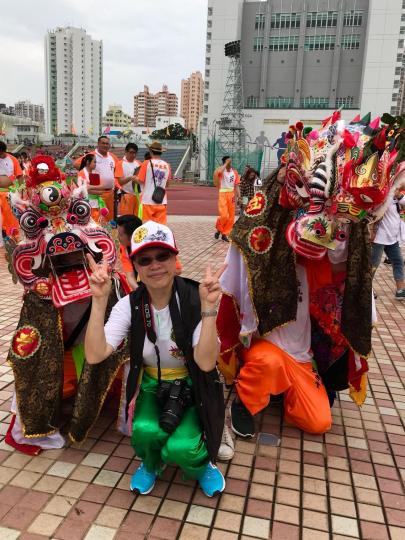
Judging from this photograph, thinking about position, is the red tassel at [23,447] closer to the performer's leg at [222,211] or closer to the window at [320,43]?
the performer's leg at [222,211]

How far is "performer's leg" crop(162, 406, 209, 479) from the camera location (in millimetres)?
2088

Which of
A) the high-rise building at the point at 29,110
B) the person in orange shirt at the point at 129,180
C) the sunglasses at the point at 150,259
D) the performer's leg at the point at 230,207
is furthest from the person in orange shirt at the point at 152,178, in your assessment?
the high-rise building at the point at 29,110

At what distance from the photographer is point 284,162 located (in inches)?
108

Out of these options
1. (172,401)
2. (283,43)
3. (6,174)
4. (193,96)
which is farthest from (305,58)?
(193,96)

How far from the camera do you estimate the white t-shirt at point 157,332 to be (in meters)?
2.22

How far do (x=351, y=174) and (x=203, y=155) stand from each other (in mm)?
38463

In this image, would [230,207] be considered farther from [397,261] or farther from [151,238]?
[151,238]

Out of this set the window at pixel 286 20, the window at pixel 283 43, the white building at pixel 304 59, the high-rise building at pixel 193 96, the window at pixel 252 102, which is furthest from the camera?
the high-rise building at pixel 193 96

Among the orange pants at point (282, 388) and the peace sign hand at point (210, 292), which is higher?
the peace sign hand at point (210, 292)

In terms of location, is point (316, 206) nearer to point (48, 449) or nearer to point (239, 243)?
point (239, 243)

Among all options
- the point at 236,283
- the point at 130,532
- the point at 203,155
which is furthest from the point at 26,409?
the point at 203,155

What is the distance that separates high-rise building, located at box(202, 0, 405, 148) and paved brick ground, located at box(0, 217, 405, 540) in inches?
1526

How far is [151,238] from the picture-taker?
2041 millimetres

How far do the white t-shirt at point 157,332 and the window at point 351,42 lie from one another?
45345 mm
